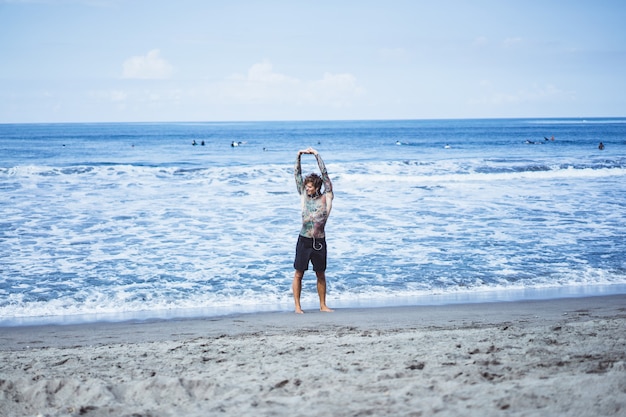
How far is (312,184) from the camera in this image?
7.33 meters

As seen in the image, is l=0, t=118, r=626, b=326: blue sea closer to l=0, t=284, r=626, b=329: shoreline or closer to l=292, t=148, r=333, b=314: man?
l=0, t=284, r=626, b=329: shoreline

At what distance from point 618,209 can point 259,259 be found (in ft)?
36.8

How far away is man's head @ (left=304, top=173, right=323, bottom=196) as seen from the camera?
732 cm

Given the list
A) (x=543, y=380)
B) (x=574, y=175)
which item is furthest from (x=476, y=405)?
(x=574, y=175)

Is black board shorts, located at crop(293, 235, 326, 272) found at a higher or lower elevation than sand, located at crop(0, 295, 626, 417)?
higher

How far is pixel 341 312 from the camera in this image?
25.1ft

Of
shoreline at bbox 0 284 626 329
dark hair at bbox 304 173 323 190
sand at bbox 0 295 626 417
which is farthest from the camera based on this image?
shoreline at bbox 0 284 626 329

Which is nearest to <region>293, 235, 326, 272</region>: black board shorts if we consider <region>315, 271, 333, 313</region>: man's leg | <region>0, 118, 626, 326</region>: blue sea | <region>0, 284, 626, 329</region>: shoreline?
<region>315, 271, 333, 313</region>: man's leg

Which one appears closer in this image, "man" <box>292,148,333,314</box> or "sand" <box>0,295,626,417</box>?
"sand" <box>0,295,626,417</box>

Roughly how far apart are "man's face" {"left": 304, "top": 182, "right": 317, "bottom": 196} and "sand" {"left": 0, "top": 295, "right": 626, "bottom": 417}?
1593 millimetres

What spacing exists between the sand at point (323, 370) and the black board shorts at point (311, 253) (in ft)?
2.70

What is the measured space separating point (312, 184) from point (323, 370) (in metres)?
3.11

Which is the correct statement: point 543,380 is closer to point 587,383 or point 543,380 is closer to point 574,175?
point 587,383

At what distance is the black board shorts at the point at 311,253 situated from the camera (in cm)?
747
